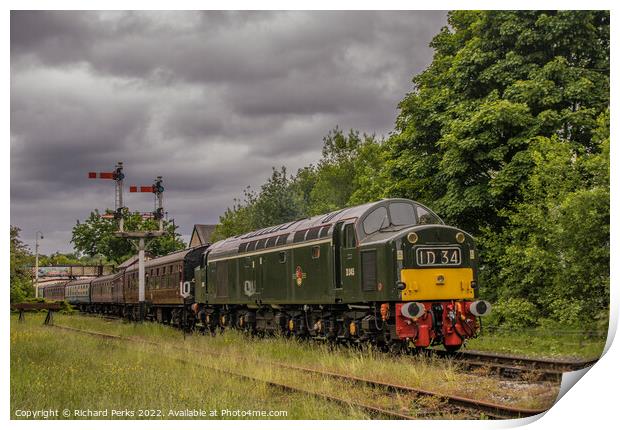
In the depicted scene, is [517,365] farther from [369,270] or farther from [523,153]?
[523,153]

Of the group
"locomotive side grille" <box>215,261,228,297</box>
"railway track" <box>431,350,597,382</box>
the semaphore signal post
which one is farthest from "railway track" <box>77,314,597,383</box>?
"locomotive side grille" <box>215,261,228,297</box>

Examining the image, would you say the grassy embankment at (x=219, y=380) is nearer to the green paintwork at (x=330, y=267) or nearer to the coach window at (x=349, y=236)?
the green paintwork at (x=330, y=267)

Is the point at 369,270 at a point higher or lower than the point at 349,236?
lower

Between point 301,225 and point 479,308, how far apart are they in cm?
634

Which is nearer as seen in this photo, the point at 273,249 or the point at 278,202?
the point at 273,249

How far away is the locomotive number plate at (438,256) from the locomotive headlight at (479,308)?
96cm

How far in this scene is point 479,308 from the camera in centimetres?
1538

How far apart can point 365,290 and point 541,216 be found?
14.5ft

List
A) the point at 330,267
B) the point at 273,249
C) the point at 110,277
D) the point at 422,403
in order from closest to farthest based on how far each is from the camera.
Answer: the point at 422,403 → the point at 330,267 → the point at 273,249 → the point at 110,277

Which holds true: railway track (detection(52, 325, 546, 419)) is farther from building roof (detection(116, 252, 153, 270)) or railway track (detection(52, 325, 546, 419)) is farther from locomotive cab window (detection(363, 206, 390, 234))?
building roof (detection(116, 252, 153, 270))

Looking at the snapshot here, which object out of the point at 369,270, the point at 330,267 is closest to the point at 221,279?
the point at 330,267

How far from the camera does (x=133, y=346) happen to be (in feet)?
66.8
